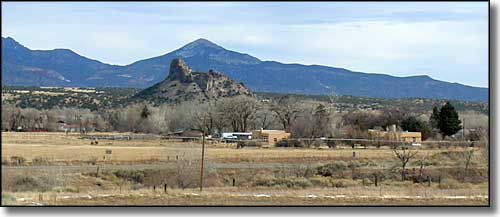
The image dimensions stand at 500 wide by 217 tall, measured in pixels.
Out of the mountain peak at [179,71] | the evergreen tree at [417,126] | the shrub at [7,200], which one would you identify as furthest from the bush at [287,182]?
the mountain peak at [179,71]

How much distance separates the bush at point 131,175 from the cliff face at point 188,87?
69.9 metres

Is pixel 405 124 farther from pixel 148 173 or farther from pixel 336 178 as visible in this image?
pixel 148 173

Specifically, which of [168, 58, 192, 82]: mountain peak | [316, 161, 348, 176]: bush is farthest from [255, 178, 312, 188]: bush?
[168, 58, 192, 82]: mountain peak

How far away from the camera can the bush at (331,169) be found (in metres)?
36.2

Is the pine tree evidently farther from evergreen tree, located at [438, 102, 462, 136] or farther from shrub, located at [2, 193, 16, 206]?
shrub, located at [2, 193, 16, 206]

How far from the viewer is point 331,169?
3697 centimetres

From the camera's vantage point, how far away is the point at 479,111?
65312 millimetres

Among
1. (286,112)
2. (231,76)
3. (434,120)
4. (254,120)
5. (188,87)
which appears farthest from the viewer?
(188,87)

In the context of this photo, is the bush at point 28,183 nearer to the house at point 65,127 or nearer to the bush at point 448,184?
the bush at point 448,184

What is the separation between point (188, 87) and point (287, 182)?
86.0 m

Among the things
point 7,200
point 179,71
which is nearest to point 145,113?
point 179,71

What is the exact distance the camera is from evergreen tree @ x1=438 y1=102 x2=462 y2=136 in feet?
214

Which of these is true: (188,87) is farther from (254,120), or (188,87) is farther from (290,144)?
(290,144)

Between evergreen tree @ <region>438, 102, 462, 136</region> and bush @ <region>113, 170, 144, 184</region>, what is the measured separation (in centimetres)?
3823
